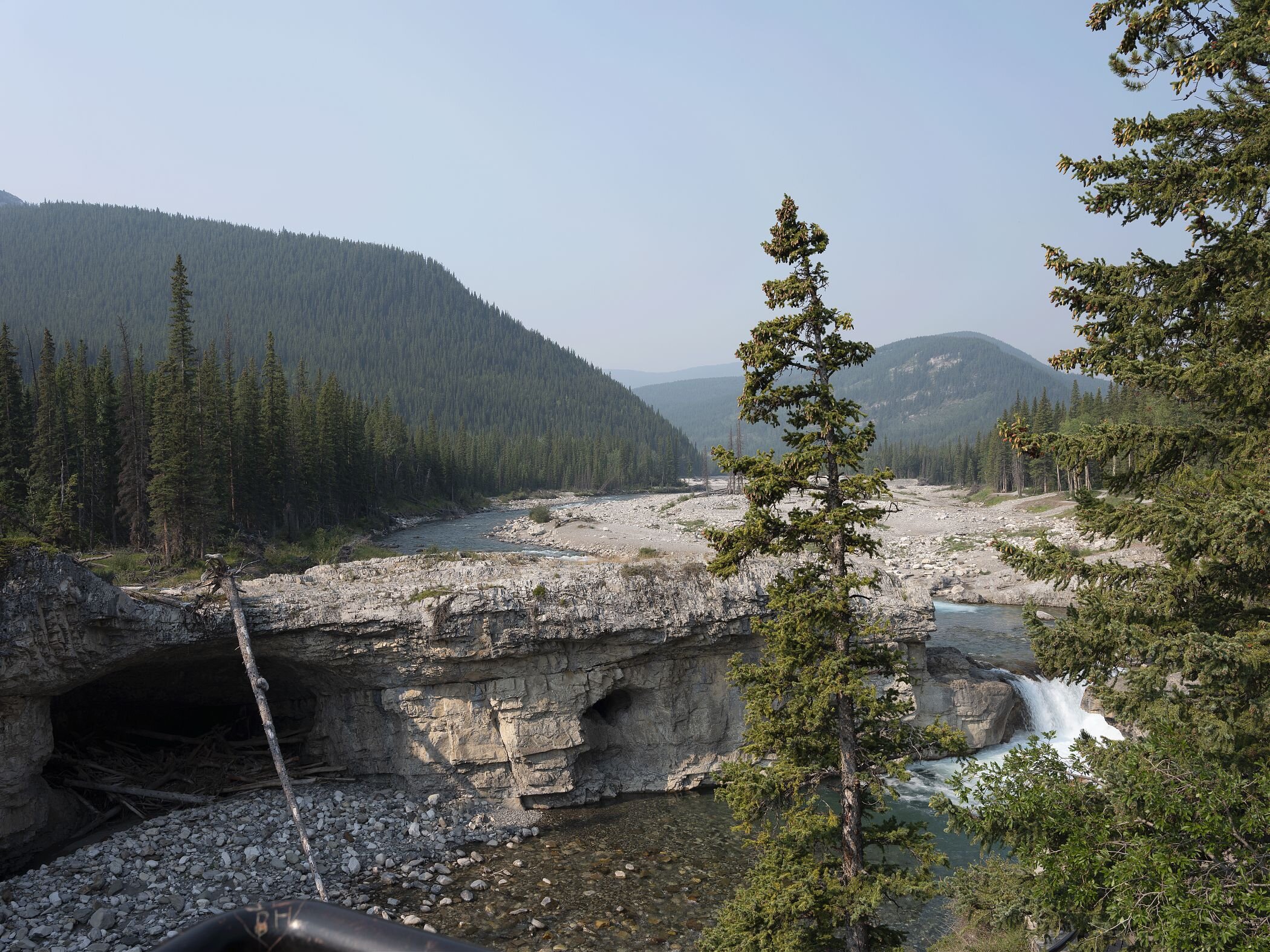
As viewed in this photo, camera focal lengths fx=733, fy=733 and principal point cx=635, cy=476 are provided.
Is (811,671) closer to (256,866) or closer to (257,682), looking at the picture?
(257,682)

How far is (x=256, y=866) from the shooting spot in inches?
631

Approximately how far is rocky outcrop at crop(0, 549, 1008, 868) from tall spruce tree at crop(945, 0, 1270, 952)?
29.4 ft

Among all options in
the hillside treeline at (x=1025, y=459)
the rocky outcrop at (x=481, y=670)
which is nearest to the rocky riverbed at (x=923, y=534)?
the rocky outcrop at (x=481, y=670)

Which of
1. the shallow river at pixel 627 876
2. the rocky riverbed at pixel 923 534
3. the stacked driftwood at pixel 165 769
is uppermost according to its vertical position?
the rocky riverbed at pixel 923 534

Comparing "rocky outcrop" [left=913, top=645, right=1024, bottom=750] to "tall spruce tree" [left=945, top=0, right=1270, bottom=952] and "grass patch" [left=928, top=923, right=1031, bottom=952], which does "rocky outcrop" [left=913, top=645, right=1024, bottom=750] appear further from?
"tall spruce tree" [left=945, top=0, right=1270, bottom=952]

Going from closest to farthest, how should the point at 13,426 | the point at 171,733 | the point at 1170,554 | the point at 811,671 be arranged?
the point at 1170,554, the point at 811,671, the point at 171,733, the point at 13,426

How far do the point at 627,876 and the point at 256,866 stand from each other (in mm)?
8136

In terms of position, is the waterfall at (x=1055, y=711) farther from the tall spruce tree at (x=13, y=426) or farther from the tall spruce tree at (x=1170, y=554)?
the tall spruce tree at (x=13, y=426)

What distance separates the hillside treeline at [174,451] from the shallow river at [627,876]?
933 inches

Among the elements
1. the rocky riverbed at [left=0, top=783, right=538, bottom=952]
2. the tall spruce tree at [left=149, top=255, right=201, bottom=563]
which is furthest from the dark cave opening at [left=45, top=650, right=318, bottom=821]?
the tall spruce tree at [left=149, top=255, right=201, bottom=563]

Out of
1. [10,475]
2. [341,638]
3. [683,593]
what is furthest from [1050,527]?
[10,475]

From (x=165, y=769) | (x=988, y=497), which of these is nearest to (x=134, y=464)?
(x=165, y=769)

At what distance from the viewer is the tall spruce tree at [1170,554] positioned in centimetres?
689

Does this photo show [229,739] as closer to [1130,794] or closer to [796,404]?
[796,404]
